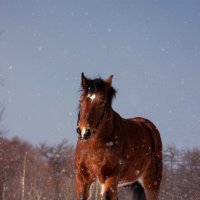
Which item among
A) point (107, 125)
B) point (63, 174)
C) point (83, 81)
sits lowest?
point (63, 174)

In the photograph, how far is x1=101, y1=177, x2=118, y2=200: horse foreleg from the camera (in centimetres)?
639

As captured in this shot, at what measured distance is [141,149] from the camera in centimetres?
808

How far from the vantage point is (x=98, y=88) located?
6.70 metres

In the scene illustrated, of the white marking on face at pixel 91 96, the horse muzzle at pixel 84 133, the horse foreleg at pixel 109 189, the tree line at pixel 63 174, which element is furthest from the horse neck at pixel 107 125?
the tree line at pixel 63 174

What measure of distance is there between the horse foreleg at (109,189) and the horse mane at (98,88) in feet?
4.80

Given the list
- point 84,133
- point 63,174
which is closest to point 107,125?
point 84,133

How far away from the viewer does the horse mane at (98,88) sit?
668cm

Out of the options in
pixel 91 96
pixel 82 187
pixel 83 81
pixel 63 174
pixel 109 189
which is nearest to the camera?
pixel 109 189

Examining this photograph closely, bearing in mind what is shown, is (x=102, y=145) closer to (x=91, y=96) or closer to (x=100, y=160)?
(x=100, y=160)

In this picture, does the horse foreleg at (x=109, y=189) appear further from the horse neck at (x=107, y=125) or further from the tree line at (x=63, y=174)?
the tree line at (x=63, y=174)

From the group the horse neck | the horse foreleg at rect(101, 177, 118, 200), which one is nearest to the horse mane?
the horse neck

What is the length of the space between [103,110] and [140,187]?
9.92 feet

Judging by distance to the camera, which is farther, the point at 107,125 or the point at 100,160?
the point at 107,125

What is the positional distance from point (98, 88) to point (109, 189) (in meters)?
1.79
